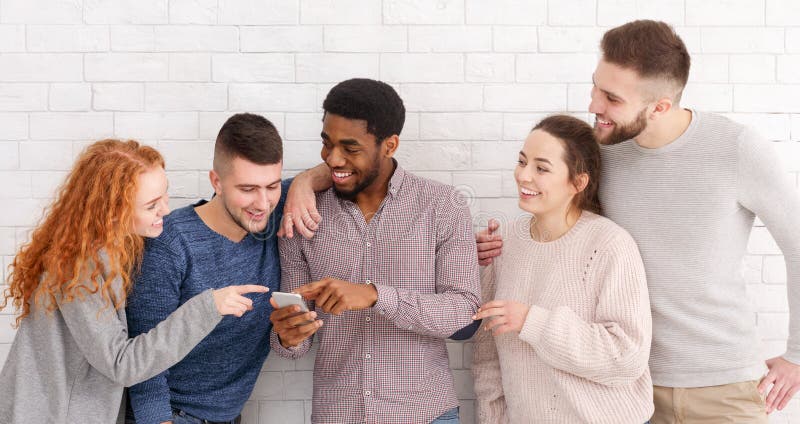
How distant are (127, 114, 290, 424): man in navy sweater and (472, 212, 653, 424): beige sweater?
0.83 meters

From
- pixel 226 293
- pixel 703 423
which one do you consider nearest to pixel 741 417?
pixel 703 423

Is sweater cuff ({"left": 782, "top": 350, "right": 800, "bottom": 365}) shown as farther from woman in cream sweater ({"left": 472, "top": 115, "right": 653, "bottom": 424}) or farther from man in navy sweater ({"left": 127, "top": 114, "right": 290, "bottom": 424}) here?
man in navy sweater ({"left": 127, "top": 114, "right": 290, "bottom": 424})

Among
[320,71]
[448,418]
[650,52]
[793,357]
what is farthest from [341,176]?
[793,357]

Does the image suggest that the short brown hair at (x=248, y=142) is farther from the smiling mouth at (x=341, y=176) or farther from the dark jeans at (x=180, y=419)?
the dark jeans at (x=180, y=419)

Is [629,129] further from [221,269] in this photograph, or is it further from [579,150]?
[221,269]

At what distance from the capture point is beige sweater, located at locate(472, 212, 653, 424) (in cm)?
212

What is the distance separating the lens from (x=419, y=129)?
105 inches

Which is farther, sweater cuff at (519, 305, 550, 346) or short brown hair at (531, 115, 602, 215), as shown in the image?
short brown hair at (531, 115, 602, 215)

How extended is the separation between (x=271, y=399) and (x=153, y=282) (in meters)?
0.76

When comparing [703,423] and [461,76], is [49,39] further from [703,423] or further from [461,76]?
[703,423]

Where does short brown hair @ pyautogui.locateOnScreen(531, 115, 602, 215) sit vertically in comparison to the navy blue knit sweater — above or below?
above

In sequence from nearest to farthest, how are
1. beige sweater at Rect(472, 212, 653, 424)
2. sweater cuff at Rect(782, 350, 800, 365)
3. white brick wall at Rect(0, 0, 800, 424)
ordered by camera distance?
beige sweater at Rect(472, 212, 653, 424), sweater cuff at Rect(782, 350, 800, 365), white brick wall at Rect(0, 0, 800, 424)

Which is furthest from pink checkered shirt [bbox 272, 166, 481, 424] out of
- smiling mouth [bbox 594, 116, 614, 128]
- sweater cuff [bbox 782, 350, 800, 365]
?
sweater cuff [bbox 782, 350, 800, 365]

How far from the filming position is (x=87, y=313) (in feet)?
6.53
